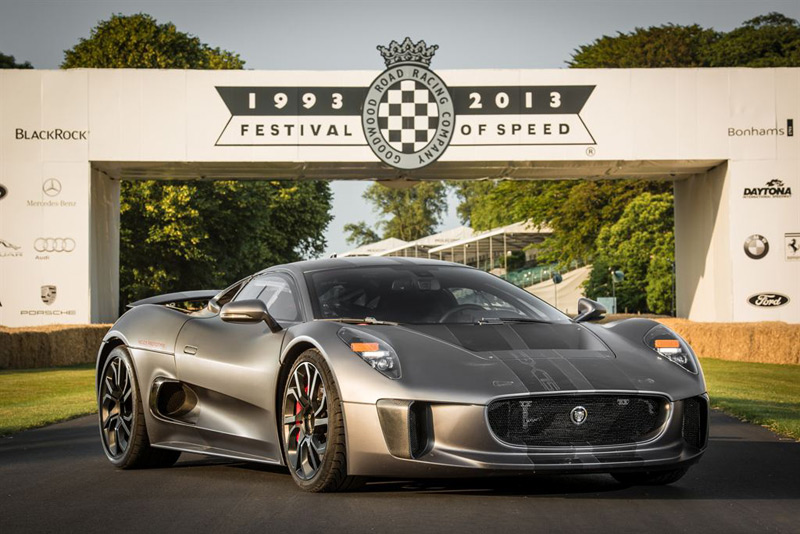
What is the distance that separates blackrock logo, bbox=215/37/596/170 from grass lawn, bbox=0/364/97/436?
6.37 m

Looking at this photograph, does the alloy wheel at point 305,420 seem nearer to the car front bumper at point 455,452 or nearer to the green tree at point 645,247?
the car front bumper at point 455,452

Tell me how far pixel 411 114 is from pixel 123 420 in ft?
58.9

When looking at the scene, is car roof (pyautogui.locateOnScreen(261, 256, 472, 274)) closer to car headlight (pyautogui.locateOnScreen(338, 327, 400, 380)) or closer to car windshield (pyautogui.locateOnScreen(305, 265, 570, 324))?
car windshield (pyautogui.locateOnScreen(305, 265, 570, 324))

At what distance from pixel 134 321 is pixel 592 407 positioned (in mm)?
3618

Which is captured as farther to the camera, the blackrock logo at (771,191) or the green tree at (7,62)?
the green tree at (7,62)

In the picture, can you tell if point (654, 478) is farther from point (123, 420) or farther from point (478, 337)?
point (123, 420)

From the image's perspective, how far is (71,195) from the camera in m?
25.1

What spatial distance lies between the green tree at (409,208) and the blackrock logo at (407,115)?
101 meters

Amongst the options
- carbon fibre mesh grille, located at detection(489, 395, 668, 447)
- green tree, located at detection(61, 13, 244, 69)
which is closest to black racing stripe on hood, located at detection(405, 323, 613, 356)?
carbon fibre mesh grille, located at detection(489, 395, 668, 447)

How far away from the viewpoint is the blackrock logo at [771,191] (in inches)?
996

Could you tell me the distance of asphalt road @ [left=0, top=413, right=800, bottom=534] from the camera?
5.20m

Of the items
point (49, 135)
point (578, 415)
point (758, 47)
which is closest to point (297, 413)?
point (578, 415)

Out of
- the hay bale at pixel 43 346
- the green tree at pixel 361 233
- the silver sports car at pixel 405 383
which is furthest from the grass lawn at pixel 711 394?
the green tree at pixel 361 233

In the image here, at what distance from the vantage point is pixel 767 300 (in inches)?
992
